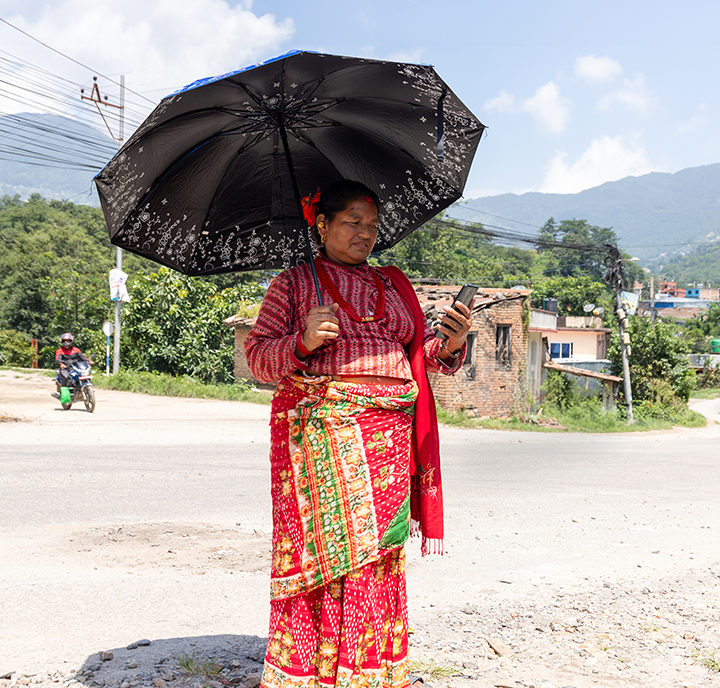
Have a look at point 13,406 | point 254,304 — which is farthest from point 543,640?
point 254,304

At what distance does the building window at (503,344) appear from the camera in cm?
Answer: 2255

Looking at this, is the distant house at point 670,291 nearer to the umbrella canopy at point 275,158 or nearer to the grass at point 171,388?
the grass at point 171,388

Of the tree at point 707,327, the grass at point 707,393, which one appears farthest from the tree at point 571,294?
the grass at point 707,393

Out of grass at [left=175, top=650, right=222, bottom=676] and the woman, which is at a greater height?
the woman

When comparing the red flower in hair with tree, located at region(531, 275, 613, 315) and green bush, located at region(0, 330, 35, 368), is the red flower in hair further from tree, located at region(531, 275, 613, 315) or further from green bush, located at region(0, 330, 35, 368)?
tree, located at region(531, 275, 613, 315)

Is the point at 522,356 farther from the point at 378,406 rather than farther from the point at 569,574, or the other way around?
the point at 378,406

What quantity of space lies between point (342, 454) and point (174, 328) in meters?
21.4

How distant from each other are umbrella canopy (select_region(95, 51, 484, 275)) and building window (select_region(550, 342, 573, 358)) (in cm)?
Answer: 3713

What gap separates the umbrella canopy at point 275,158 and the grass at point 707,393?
158ft

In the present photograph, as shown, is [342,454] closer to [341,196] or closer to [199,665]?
[341,196]

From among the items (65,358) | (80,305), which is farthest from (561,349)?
(65,358)

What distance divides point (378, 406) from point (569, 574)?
294 centimetres

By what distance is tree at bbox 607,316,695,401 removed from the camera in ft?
95.7

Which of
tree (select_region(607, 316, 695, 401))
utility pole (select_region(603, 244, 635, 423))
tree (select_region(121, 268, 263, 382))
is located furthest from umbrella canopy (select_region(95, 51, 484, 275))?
tree (select_region(607, 316, 695, 401))
